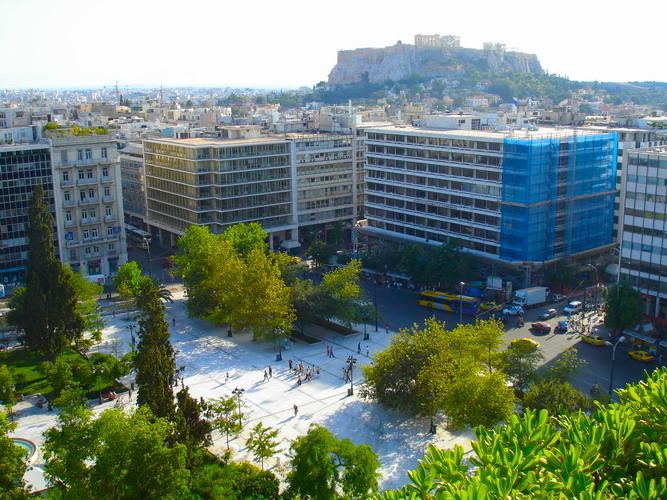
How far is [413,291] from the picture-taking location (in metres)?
67.4

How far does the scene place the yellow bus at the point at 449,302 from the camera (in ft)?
196

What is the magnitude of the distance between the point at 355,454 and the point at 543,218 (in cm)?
4001

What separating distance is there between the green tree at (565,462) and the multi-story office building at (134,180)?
74750mm

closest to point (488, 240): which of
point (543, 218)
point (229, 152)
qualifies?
point (543, 218)

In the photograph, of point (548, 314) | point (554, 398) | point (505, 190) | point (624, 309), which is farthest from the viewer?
point (505, 190)

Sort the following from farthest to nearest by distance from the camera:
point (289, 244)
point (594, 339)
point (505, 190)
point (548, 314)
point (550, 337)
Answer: point (289, 244), point (505, 190), point (548, 314), point (550, 337), point (594, 339)

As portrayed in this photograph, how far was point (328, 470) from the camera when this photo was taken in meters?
30.0

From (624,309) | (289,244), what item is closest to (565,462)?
(624,309)

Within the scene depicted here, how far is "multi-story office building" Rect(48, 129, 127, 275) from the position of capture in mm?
67812

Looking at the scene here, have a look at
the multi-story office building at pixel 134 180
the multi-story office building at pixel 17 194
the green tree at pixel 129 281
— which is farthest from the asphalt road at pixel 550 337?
the multi-story office building at pixel 134 180

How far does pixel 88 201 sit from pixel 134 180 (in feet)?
67.7

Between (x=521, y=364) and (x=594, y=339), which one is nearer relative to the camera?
(x=521, y=364)

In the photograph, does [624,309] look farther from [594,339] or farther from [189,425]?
[189,425]

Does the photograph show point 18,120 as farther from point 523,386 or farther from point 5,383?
point 523,386
